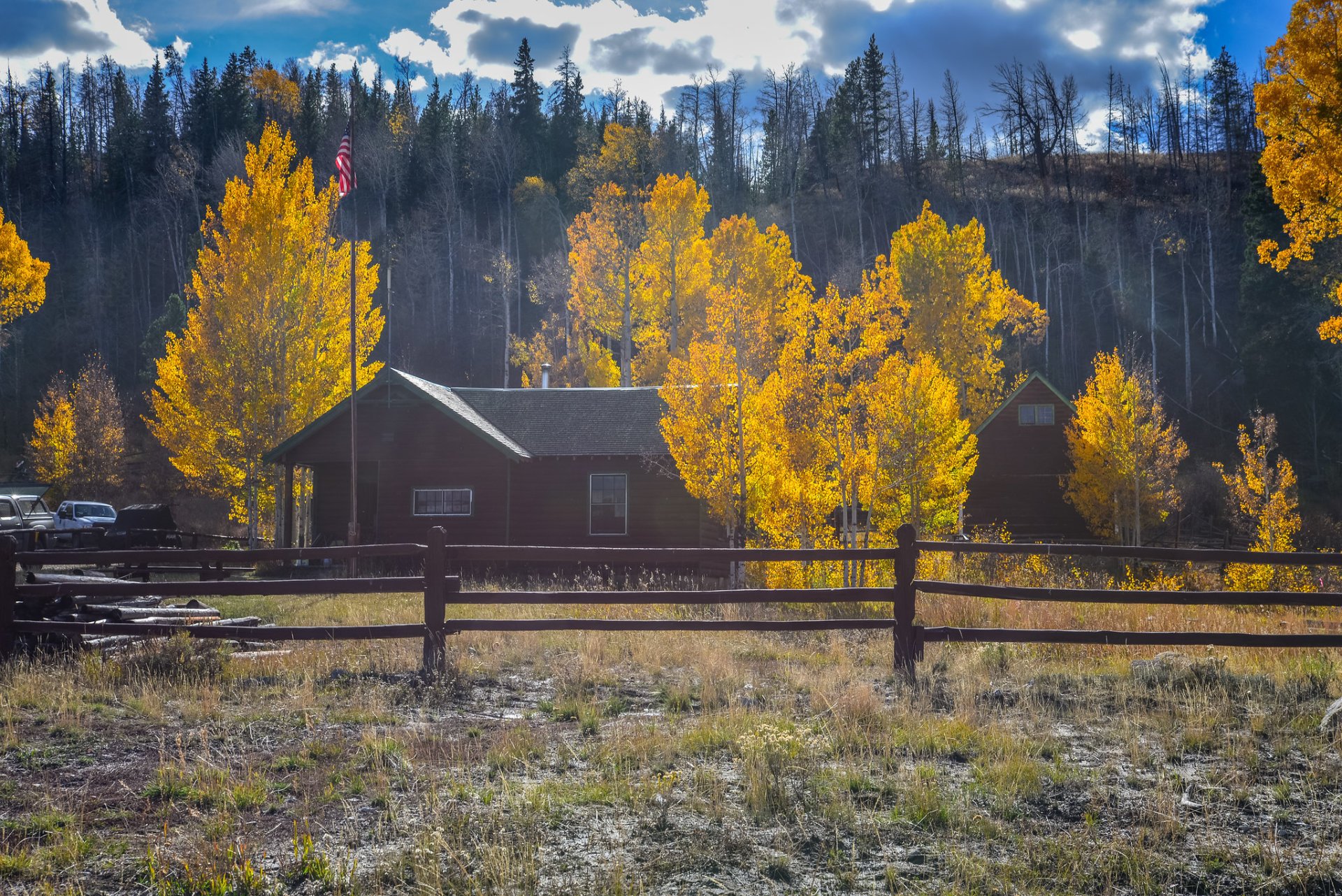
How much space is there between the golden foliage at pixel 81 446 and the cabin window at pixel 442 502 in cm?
2806

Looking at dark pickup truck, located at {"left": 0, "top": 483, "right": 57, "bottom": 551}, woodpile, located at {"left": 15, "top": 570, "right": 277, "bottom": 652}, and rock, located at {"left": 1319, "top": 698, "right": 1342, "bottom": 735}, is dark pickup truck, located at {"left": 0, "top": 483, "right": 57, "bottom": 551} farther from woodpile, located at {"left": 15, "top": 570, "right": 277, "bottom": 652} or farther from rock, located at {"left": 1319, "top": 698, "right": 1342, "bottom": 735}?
rock, located at {"left": 1319, "top": 698, "right": 1342, "bottom": 735}

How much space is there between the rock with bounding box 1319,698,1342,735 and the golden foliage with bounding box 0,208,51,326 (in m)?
54.8

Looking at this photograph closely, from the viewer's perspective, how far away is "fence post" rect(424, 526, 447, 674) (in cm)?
912

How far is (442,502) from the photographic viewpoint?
89.4ft

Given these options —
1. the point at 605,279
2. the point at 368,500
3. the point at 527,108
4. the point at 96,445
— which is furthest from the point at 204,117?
the point at 368,500

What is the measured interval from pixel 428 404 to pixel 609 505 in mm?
6294

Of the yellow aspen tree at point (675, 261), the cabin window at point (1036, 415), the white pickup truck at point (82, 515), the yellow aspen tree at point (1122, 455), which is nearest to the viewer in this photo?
the yellow aspen tree at point (1122, 455)

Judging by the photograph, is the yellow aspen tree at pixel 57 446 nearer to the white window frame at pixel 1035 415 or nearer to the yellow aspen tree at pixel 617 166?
the yellow aspen tree at pixel 617 166

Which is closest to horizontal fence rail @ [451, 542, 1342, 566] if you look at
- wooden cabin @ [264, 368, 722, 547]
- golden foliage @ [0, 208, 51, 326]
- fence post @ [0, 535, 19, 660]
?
fence post @ [0, 535, 19, 660]

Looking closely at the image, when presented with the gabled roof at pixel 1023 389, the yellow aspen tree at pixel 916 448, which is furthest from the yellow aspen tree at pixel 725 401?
the gabled roof at pixel 1023 389

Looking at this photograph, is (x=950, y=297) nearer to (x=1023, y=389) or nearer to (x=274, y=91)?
(x=1023, y=389)

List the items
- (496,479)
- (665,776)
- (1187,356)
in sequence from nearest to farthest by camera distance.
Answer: (665,776), (496,479), (1187,356)

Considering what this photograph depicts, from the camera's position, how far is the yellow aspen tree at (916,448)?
67.2 ft

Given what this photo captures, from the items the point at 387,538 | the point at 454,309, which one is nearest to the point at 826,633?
the point at 387,538
